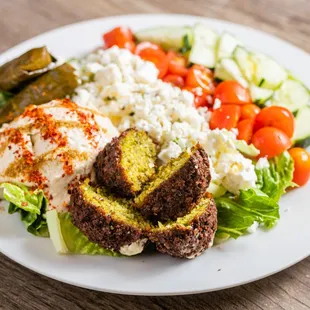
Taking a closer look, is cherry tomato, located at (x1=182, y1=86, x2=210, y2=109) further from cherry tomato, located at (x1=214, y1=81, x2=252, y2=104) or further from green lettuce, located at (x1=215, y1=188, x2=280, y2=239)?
green lettuce, located at (x1=215, y1=188, x2=280, y2=239)

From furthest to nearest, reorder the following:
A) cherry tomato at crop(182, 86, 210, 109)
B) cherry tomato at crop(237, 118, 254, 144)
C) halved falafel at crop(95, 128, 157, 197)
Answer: cherry tomato at crop(182, 86, 210, 109) → cherry tomato at crop(237, 118, 254, 144) → halved falafel at crop(95, 128, 157, 197)

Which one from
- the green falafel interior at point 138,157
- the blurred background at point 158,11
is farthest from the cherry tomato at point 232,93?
the blurred background at point 158,11

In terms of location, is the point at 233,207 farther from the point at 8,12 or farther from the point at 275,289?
the point at 8,12

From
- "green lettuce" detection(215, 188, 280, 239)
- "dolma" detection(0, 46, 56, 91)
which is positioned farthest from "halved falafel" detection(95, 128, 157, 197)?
"dolma" detection(0, 46, 56, 91)

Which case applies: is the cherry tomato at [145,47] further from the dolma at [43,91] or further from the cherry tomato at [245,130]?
the cherry tomato at [245,130]

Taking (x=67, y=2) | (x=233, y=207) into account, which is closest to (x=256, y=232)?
(x=233, y=207)

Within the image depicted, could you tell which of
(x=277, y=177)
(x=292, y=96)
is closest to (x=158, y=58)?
(x=292, y=96)

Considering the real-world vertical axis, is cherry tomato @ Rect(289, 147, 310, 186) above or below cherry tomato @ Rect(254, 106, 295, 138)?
below
